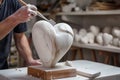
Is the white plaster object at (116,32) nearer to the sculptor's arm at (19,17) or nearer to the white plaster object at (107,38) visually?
the white plaster object at (107,38)

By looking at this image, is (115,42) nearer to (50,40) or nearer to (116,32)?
(116,32)

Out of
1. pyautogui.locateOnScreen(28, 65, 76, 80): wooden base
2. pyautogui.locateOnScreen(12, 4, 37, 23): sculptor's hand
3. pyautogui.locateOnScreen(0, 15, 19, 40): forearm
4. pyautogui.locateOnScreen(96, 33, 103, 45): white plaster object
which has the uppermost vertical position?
pyautogui.locateOnScreen(12, 4, 37, 23): sculptor's hand

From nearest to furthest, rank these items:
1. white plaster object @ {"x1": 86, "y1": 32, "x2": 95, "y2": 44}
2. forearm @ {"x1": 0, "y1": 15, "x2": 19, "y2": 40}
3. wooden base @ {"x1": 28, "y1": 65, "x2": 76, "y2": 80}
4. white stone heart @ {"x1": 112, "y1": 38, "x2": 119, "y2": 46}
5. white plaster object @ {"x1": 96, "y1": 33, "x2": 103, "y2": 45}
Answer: wooden base @ {"x1": 28, "y1": 65, "x2": 76, "y2": 80}
forearm @ {"x1": 0, "y1": 15, "x2": 19, "y2": 40}
white stone heart @ {"x1": 112, "y1": 38, "x2": 119, "y2": 46}
white plaster object @ {"x1": 96, "y1": 33, "x2": 103, "y2": 45}
white plaster object @ {"x1": 86, "y1": 32, "x2": 95, "y2": 44}

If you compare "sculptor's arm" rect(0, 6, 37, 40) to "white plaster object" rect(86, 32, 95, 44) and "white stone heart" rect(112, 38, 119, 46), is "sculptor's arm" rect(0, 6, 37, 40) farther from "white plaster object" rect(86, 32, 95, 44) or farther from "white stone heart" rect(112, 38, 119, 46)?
"white plaster object" rect(86, 32, 95, 44)

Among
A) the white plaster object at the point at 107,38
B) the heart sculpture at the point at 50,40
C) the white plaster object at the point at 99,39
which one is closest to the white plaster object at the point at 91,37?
the white plaster object at the point at 99,39

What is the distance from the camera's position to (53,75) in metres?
1.15

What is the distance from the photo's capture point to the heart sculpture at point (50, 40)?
1183 millimetres

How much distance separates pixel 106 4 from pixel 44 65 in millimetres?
1371

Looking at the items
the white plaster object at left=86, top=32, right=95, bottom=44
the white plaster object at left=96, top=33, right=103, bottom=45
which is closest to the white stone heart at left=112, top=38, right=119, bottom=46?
the white plaster object at left=96, top=33, right=103, bottom=45

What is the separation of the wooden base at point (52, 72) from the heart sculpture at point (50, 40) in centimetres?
6

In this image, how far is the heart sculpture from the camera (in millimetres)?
A: 1183

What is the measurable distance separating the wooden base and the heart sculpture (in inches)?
2.4

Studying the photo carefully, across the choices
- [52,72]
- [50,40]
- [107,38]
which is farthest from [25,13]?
[107,38]

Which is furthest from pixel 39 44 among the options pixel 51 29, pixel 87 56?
pixel 87 56
